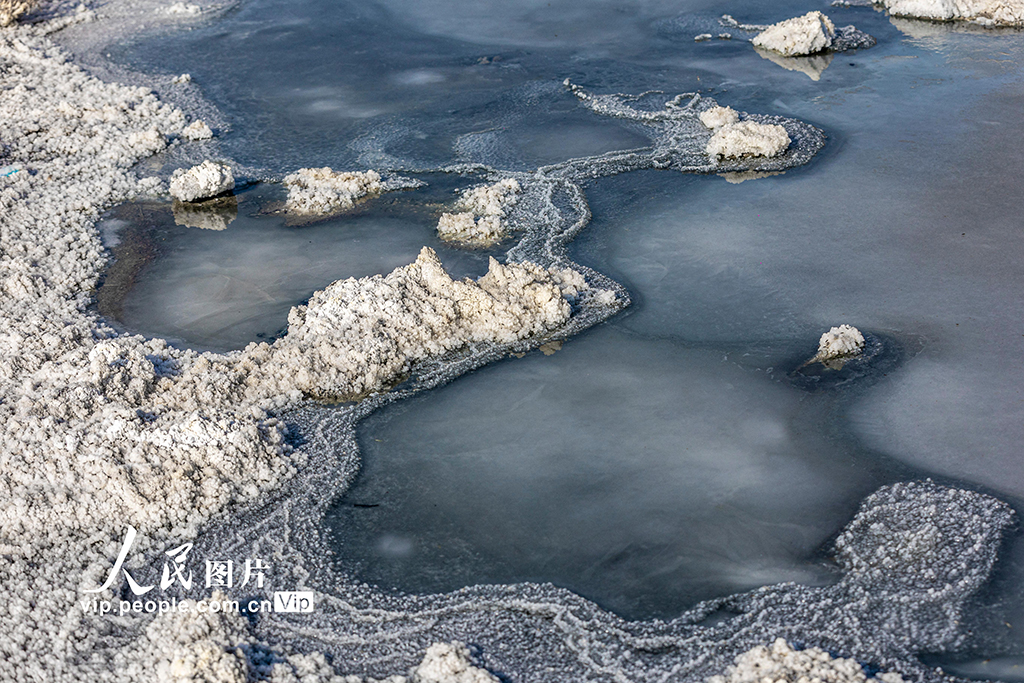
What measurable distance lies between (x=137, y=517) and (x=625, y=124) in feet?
15.5

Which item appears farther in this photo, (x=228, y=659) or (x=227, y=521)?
(x=227, y=521)

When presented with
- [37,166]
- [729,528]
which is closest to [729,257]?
[729,528]

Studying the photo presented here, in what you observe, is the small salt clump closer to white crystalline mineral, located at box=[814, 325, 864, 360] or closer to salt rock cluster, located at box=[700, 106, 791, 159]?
salt rock cluster, located at box=[700, 106, 791, 159]

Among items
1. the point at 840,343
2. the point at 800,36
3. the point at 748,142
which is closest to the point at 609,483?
the point at 840,343

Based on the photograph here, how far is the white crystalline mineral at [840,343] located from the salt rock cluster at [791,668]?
5.92 ft

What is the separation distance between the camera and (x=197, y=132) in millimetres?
6891

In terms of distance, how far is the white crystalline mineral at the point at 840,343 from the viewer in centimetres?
427

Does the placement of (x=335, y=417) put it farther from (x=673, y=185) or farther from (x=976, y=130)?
(x=976, y=130)

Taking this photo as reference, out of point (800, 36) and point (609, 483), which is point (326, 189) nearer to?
point (609, 483)

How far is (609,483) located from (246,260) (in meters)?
2.84

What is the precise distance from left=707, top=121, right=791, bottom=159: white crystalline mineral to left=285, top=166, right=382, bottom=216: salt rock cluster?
2374mm

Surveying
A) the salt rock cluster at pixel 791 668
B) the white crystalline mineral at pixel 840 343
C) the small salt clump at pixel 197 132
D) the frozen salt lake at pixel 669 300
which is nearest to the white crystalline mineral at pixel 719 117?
the frozen salt lake at pixel 669 300

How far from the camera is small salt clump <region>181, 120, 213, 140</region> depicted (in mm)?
6887

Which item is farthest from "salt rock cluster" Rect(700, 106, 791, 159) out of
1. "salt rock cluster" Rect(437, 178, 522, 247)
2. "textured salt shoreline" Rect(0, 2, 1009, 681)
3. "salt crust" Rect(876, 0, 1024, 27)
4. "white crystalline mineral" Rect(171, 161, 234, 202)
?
"salt crust" Rect(876, 0, 1024, 27)
